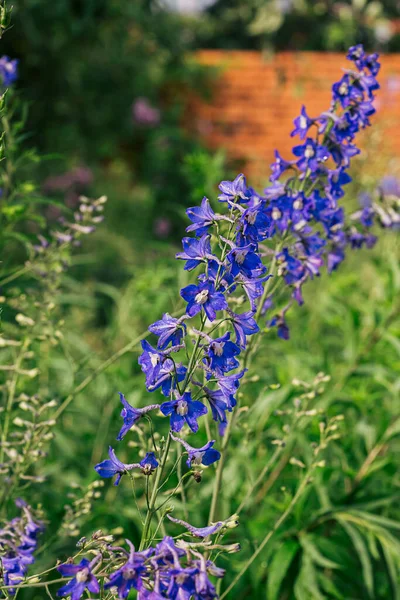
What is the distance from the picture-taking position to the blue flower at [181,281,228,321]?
1.12m

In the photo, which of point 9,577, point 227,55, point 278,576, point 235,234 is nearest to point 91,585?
point 9,577

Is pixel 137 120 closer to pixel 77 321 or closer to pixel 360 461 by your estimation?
pixel 77 321

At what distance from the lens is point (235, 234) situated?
1210 mm

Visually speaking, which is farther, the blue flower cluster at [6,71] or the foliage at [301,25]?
the foliage at [301,25]

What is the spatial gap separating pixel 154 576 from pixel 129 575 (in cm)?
4

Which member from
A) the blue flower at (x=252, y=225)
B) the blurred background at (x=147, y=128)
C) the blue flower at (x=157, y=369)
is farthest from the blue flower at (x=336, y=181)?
the blurred background at (x=147, y=128)

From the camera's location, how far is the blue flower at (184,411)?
1.11 meters

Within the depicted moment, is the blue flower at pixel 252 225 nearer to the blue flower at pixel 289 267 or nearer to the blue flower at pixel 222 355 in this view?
the blue flower at pixel 222 355

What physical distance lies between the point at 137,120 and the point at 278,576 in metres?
6.86

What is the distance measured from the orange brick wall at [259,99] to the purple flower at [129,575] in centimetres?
781

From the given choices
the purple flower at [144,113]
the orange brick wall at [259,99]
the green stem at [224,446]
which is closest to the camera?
the green stem at [224,446]

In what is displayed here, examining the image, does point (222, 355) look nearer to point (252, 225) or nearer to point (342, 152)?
point (252, 225)

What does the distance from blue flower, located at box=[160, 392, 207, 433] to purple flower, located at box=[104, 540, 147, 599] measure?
21 centimetres

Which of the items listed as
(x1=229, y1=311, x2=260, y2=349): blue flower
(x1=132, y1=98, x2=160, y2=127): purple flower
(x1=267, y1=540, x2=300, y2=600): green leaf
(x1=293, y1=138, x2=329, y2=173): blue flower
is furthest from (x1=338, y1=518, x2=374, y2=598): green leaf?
(x1=132, y1=98, x2=160, y2=127): purple flower
